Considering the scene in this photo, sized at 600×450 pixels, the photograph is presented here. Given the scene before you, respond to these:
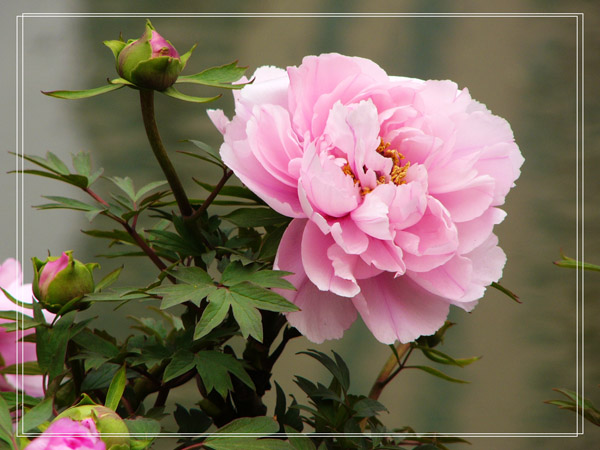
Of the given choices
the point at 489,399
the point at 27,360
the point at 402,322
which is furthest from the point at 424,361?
the point at 27,360

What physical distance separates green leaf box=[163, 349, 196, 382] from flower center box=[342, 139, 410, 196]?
137 mm

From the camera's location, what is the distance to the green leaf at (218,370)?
366mm

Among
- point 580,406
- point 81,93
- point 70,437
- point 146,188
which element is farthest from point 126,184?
point 580,406

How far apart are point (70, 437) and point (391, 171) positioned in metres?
0.23

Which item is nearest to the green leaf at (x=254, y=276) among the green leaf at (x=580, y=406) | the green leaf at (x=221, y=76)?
the green leaf at (x=221, y=76)

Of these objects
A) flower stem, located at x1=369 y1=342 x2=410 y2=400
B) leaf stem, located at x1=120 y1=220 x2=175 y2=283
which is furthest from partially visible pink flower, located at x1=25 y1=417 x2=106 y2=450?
flower stem, located at x1=369 y1=342 x2=410 y2=400

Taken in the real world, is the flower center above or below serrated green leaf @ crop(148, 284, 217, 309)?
above

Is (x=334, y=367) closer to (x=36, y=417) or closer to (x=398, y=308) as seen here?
(x=398, y=308)

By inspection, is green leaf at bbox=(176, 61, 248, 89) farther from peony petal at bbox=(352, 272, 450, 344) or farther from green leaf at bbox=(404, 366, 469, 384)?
green leaf at bbox=(404, 366, 469, 384)

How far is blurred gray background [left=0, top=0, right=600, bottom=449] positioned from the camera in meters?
0.47

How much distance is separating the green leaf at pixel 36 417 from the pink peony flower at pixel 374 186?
139 millimetres

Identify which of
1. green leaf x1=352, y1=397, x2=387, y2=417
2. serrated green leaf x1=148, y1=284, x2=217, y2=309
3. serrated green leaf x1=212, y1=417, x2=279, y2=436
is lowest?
green leaf x1=352, y1=397, x2=387, y2=417

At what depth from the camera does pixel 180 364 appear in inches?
14.7

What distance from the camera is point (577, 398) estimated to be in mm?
431
